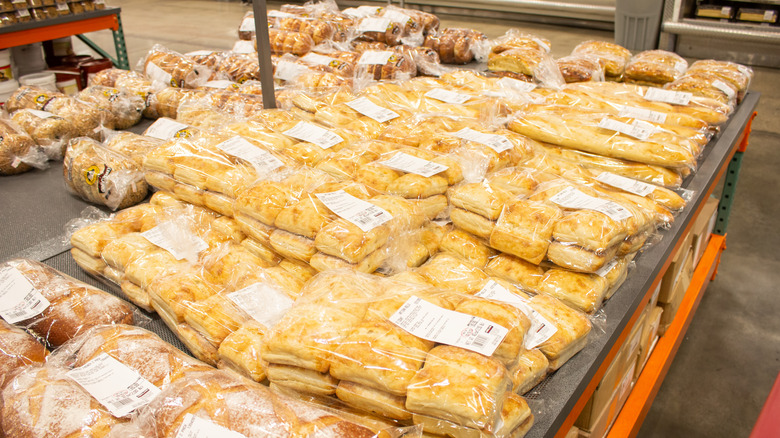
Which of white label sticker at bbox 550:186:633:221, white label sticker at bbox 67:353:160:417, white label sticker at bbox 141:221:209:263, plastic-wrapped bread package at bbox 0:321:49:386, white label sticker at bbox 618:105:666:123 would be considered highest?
white label sticker at bbox 618:105:666:123

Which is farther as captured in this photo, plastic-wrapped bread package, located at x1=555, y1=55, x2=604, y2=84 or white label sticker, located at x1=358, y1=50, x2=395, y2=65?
white label sticker, located at x1=358, y1=50, x2=395, y2=65

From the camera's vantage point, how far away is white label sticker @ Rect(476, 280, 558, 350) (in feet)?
3.66

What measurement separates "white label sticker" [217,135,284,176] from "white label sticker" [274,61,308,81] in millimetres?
1201

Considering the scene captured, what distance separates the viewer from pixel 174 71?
112 inches

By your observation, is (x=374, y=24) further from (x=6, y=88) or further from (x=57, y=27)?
(x=6, y=88)

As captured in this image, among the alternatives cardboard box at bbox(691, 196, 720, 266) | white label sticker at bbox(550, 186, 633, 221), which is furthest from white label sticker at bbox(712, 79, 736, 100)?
white label sticker at bbox(550, 186, 633, 221)

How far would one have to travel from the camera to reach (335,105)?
2.08 metres

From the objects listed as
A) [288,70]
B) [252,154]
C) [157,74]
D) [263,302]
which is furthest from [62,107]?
[263,302]

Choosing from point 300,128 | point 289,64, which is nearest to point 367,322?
point 300,128

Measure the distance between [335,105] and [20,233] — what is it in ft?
3.72

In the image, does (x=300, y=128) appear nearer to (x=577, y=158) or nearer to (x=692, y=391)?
(x=577, y=158)

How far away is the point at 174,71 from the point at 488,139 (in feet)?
6.08

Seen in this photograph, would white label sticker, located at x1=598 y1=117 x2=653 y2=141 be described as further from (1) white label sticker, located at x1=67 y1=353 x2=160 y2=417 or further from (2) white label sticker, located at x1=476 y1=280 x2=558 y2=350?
(1) white label sticker, located at x1=67 y1=353 x2=160 y2=417

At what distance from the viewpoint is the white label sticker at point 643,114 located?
78.3 inches
